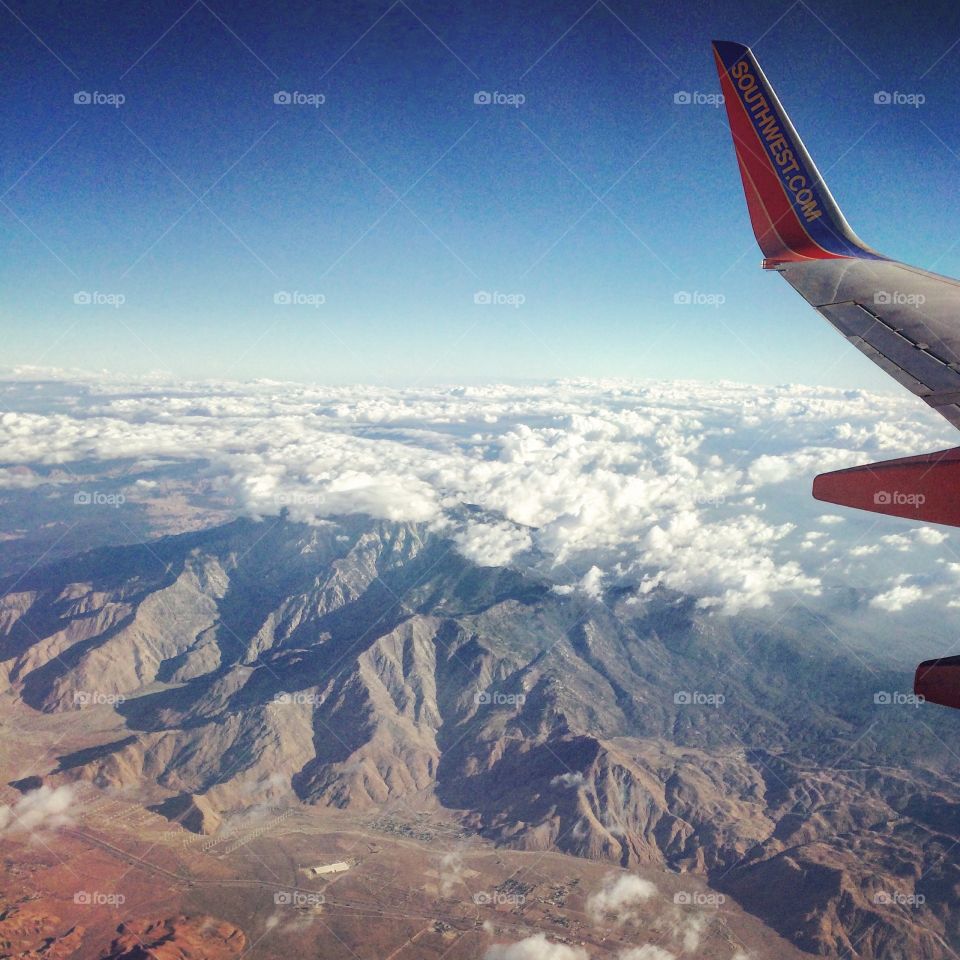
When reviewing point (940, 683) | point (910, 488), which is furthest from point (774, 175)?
point (940, 683)

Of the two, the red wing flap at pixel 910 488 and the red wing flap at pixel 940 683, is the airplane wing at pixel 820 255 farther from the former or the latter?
the red wing flap at pixel 940 683

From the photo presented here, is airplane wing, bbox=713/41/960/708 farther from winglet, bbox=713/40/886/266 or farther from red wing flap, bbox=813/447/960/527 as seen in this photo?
red wing flap, bbox=813/447/960/527

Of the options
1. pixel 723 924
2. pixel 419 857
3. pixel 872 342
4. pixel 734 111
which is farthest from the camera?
pixel 419 857

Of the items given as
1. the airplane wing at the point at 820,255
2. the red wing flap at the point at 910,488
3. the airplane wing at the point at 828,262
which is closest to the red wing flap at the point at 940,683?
the red wing flap at the point at 910,488

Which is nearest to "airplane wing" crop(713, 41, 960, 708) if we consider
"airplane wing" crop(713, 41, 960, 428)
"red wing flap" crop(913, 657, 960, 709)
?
"airplane wing" crop(713, 41, 960, 428)

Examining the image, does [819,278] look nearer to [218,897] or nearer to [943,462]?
[943,462]

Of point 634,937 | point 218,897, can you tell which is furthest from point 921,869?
point 218,897
